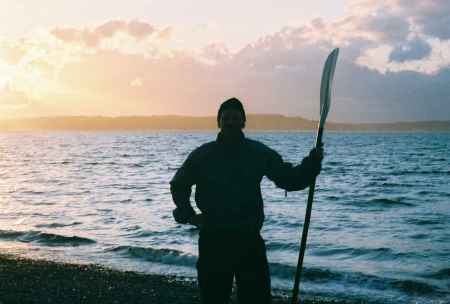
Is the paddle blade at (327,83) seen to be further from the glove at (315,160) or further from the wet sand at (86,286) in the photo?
the wet sand at (86,286)

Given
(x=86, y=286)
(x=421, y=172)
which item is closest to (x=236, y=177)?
(x=86, y=286)

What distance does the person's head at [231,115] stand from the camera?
5.00 metres

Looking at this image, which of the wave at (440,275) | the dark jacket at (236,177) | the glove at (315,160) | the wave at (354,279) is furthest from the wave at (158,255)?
the glove at (315,160)

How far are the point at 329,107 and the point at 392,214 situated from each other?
18.6 m

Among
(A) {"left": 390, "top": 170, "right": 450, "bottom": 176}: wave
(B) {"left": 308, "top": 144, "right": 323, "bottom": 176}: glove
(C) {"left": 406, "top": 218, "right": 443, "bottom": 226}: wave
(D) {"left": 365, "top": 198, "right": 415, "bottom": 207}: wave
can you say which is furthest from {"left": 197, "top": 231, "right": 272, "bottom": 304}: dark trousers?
(A) {"left": 390, "top": 170, "right": 450, "bottom": 176}: wave

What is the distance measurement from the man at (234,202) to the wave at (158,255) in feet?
27.9

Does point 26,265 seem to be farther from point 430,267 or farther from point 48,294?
point 430,267

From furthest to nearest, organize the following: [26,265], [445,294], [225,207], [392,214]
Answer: [392,214] → [26,265] → [445,294] → [225,207]

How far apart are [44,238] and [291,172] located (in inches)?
543

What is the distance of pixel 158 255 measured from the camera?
14367 mm

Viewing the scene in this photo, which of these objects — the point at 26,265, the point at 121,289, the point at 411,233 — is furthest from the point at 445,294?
the point at 26,265

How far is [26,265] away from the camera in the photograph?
12336 millimetres

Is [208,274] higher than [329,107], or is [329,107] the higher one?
[329,107]

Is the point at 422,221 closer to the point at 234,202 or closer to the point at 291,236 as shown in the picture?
the point at 291,236
